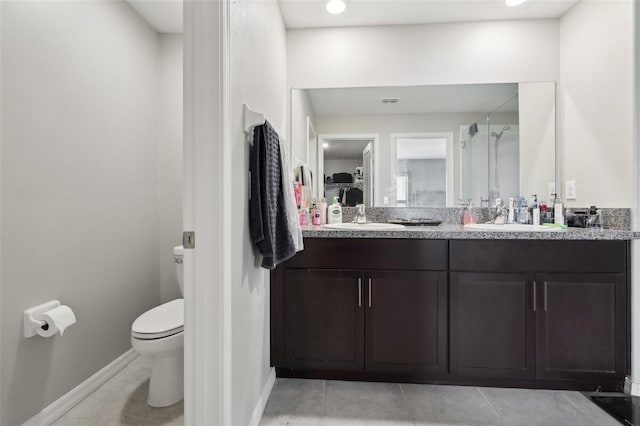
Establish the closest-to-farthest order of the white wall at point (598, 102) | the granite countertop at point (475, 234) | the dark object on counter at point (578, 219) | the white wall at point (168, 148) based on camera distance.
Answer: the granite countertop at point (475, 234), the white wall at point (598, 102), the dark object on counter at point (578, 219), the white wall at point (168, 148)

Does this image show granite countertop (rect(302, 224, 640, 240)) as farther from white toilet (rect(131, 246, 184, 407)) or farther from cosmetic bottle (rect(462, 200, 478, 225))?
white toilet (rect(131, 246, 184, 407))

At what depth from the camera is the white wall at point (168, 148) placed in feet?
8.16

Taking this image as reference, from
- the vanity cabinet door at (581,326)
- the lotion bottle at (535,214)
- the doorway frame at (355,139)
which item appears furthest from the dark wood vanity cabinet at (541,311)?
the doorway frame at (355,139)

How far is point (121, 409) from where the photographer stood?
162 cm

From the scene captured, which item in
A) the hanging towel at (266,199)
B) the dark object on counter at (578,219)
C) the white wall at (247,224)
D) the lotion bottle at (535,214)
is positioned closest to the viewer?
the white wall at (247,224)

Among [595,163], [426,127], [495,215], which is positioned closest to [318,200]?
[426,127]

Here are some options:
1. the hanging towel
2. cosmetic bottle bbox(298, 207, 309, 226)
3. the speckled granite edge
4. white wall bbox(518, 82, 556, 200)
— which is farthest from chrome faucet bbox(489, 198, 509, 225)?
the hanging towel

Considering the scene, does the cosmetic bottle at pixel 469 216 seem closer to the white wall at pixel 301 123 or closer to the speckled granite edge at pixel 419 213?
the speckled granite edge at pixel 419 213

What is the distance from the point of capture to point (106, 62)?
195 cm

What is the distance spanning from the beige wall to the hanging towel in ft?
3.51

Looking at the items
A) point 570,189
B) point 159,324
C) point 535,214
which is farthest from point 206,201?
point 570,189

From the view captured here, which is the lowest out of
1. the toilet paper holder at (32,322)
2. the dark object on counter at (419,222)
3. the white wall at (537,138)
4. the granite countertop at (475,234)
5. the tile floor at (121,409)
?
the tile floor at (121,409)

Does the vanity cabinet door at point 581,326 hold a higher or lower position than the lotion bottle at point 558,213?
lower

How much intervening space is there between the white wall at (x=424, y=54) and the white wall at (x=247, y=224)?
20.1 inches
